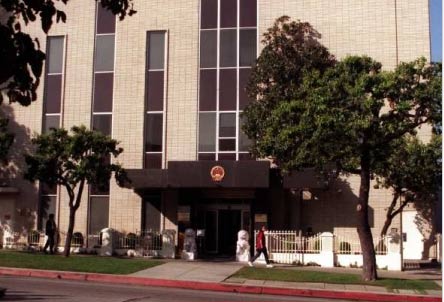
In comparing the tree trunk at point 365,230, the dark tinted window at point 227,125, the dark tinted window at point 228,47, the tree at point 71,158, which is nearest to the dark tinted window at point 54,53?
the tree at point 71,158

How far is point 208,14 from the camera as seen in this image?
97.6ft

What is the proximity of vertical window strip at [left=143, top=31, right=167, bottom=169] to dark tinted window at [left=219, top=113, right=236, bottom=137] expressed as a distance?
9.01 ft

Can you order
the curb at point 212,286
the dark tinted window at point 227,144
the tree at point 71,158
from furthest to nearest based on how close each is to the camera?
the dark tinted window at point 227,144 < the tree at point 71,158 < the curb at point 212,286

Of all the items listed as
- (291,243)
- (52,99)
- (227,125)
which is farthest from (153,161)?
(291,243)

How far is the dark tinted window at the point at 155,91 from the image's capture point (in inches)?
1162

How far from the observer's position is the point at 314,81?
18750 millimetres

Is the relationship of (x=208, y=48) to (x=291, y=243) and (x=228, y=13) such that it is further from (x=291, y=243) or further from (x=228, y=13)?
(x=291, y=243)

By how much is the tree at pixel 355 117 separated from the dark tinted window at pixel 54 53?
15.9 meters

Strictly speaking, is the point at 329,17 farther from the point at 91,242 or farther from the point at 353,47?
the point at 91,242

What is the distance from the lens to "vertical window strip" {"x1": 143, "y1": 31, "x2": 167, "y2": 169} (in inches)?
1148

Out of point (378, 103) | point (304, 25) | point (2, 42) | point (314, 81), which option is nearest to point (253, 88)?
point (304, 25)

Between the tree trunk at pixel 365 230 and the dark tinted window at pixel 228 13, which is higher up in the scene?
the dark tinted window at pixel 228 13

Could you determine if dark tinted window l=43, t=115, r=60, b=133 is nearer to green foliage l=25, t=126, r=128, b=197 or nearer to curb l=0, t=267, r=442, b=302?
green foliage l=25, t=126, r=128, b=197

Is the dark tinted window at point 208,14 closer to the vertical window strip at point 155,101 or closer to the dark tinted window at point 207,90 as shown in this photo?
the vertical window strip at point 155,101
